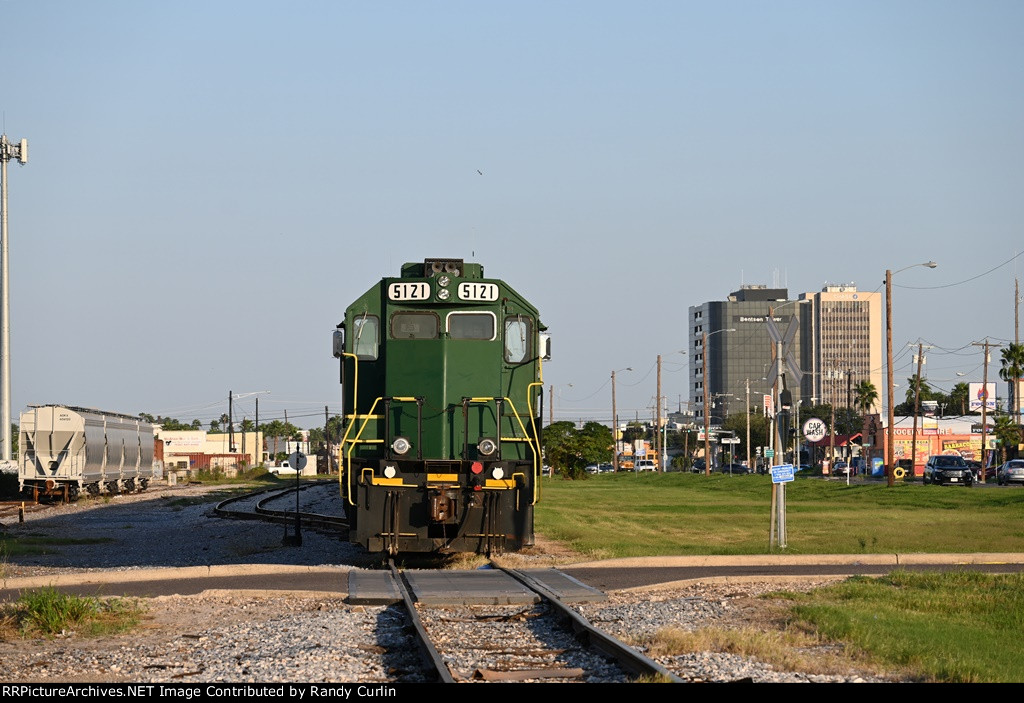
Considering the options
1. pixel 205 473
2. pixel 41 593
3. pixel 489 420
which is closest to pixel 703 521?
pixel 489 420

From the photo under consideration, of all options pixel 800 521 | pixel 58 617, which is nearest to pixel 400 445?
pixel 58 617

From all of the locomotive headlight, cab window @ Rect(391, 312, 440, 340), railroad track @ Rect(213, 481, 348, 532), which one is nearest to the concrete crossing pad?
the locomotive headlight

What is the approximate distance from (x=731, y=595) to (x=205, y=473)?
7694 cm

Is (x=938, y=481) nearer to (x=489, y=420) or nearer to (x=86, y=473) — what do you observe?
(x=86, y=473)

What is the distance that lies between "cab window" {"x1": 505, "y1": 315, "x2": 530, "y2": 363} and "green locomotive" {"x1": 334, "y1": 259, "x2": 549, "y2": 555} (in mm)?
16

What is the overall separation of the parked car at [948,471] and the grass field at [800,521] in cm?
1167

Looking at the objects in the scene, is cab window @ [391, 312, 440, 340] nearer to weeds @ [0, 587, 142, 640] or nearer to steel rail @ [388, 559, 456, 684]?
steel rail @ [388, 559, 456, 684]

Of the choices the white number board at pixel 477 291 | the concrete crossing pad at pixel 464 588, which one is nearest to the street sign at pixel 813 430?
the white number board at pixel 477 291

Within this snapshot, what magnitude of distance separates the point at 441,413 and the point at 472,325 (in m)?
1.50

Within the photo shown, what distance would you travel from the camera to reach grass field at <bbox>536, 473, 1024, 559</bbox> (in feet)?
75.4

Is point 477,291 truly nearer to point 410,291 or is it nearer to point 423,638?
point 410,291

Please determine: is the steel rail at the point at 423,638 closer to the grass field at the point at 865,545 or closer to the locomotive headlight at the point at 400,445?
the grass field at the point at 865,545

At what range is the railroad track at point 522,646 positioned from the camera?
9102 mm

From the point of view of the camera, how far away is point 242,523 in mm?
31594
